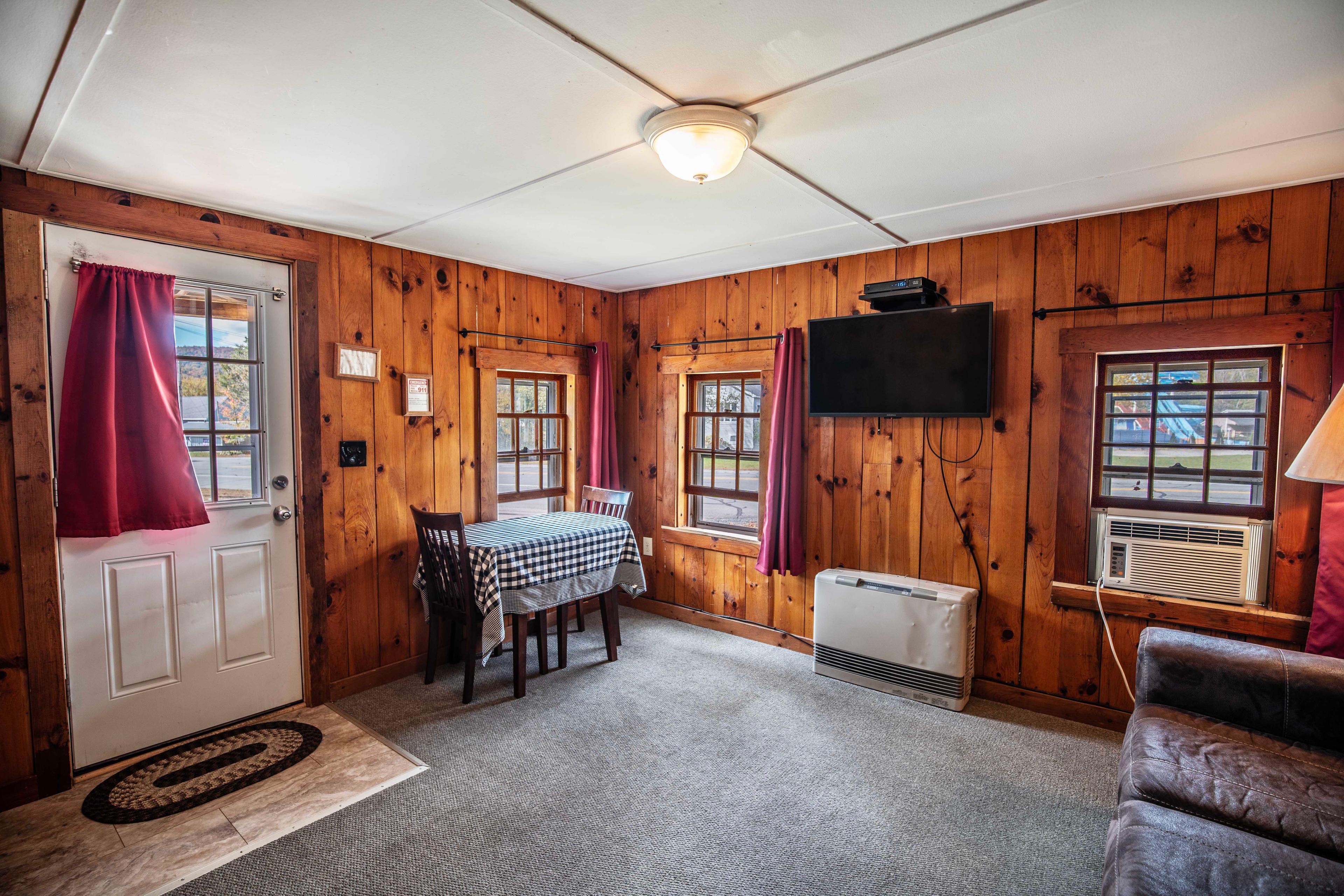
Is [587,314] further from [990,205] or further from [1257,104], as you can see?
[1257,104]

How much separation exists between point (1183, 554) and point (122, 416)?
14.8 ft

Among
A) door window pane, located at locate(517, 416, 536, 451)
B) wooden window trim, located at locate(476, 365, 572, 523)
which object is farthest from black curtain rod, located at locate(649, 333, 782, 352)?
door window pane, located at locate(517, 416, 536, 451)

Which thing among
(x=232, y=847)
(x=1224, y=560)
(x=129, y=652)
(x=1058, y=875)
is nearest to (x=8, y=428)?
(x=129, y=652)

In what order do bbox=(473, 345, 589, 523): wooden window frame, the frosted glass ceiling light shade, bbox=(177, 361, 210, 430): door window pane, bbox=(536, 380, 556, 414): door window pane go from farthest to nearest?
bbox=(536, 380, 556, 414): door window pane, bbox=(473, 345, 589, 523): wooden window frame, bbox=(177, 361, 210, 430): door window pane, the frosted glass ceiling light shade

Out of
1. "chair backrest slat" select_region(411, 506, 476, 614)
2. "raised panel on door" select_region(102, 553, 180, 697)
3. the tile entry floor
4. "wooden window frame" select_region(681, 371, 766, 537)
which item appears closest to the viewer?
the tile entry floor

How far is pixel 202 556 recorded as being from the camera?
2.85 metres

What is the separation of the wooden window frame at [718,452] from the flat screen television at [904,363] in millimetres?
508

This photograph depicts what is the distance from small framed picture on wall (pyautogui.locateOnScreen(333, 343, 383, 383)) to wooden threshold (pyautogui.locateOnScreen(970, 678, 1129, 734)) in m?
3.53

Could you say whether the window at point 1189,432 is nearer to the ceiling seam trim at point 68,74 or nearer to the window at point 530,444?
the window at point 530,444

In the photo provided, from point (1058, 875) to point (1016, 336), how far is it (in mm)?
2274

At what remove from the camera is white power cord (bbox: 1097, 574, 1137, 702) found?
9.51ft

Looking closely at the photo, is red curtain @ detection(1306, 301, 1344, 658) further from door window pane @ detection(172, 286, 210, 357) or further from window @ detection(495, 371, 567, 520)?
door window pane @ detection(172, 286, 210, 357)

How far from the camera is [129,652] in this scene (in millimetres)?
2664

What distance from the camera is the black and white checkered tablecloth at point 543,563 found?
3135 millimetres
